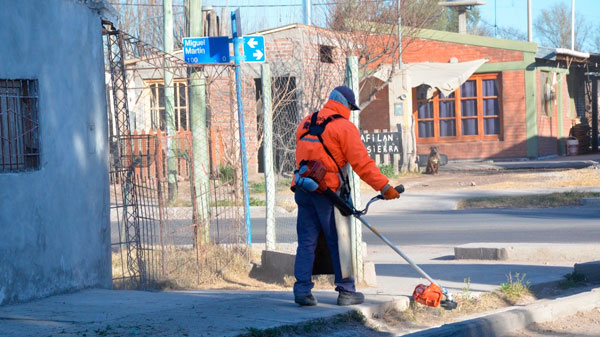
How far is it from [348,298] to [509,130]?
23.5m

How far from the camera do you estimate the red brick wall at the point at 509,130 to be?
2841 cm

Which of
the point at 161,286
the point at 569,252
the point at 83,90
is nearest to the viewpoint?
the point at 83,90

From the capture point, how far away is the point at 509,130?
94.4ft

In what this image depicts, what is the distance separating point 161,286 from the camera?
892cm

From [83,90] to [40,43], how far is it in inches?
30.3

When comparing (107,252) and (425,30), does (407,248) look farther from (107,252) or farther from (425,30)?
(425,30)

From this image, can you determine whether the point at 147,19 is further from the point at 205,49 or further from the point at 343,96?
the point at 343,96

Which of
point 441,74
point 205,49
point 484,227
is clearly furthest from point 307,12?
point 205,49

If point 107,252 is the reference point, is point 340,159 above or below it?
above

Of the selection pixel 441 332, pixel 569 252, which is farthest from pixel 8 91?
pixel 569 252

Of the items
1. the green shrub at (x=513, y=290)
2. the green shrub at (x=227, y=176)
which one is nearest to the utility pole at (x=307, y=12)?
the green shrub at (x=227, y=176)

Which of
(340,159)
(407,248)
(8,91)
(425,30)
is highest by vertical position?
(425,30)

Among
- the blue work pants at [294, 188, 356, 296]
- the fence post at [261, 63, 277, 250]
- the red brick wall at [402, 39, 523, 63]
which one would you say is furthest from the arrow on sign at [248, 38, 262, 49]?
the red brick wall at [402, 39, 523, 63]

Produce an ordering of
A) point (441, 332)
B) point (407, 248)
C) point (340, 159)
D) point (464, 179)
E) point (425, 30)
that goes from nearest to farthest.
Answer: point (441, 332) < point (340, 159) < point (407, 248) < point (464, 179) < point (425, 30)
